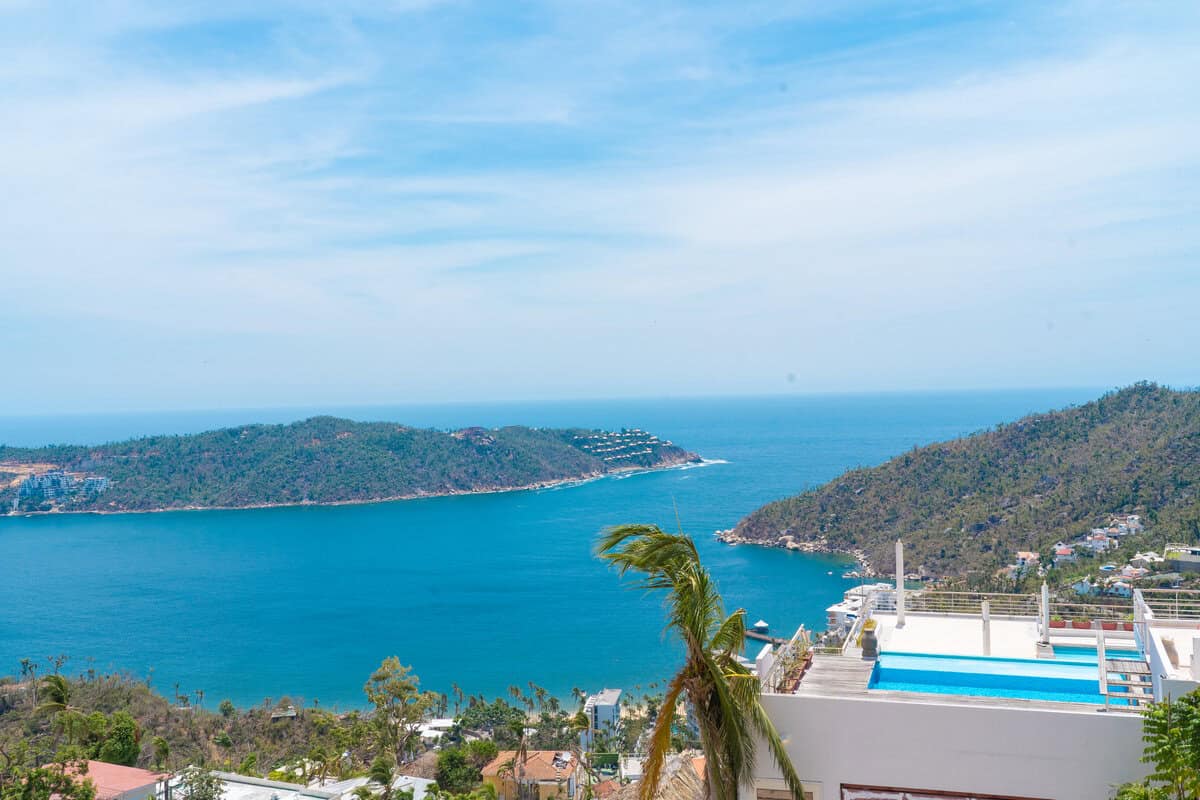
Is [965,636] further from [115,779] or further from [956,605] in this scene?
[115,779]

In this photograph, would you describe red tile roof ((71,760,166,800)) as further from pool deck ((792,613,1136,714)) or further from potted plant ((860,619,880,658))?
potted plant ((860,619,880,658))

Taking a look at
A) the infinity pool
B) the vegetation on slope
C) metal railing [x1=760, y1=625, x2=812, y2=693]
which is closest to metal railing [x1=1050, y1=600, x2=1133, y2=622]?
the infinity pool

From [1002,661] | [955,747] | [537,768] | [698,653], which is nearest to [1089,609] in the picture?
[1002,661]

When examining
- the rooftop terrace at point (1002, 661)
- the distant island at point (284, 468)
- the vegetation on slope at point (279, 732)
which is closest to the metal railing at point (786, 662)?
the rooftop terrace at point (1002, 661)

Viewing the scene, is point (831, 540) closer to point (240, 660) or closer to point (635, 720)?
point (635, 720)

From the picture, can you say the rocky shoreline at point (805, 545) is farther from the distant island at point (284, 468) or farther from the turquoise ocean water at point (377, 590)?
the distant island at point (284, 468)

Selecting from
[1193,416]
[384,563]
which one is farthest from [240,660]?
[1193,416]
